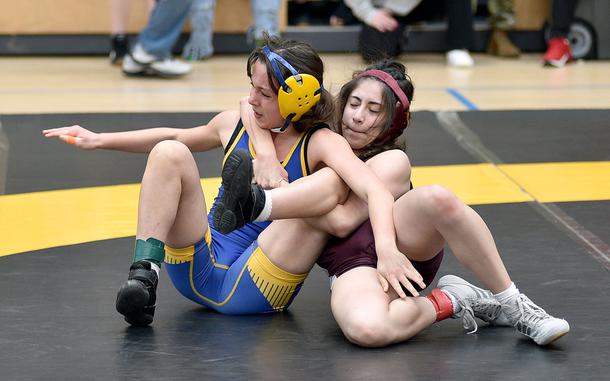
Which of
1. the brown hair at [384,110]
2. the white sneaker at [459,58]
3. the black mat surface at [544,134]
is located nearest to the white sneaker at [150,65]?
the white sneaker at [459,58]

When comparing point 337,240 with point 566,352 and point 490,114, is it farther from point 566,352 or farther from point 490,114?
point 490,114

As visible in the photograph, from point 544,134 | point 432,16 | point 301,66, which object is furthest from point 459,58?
point 301,66

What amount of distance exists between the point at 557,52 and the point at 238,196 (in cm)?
568

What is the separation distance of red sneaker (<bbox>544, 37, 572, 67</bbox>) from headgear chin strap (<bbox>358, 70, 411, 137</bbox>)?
16.8 ft

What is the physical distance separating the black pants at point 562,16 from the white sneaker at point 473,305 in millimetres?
5242

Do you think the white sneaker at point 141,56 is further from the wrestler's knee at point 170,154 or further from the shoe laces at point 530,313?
the shoe laces at point 530,313

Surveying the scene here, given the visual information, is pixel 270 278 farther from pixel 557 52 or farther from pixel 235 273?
pixel 557 52

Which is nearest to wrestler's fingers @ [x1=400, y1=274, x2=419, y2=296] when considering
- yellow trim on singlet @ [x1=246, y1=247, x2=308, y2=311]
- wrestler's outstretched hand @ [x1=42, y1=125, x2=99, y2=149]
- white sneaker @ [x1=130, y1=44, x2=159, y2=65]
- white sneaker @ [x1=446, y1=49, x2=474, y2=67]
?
yellow trim on singlet @ [x1=246, y1=247, x2=308, y2=311]

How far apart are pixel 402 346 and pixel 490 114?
3.53 meters

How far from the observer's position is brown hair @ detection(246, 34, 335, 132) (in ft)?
10.2

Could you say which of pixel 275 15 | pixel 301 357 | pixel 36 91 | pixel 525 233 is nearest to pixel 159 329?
pixel 301 357

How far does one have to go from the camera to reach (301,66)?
3129mm

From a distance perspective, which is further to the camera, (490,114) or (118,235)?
(490,114)

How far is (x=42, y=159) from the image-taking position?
5.24m
